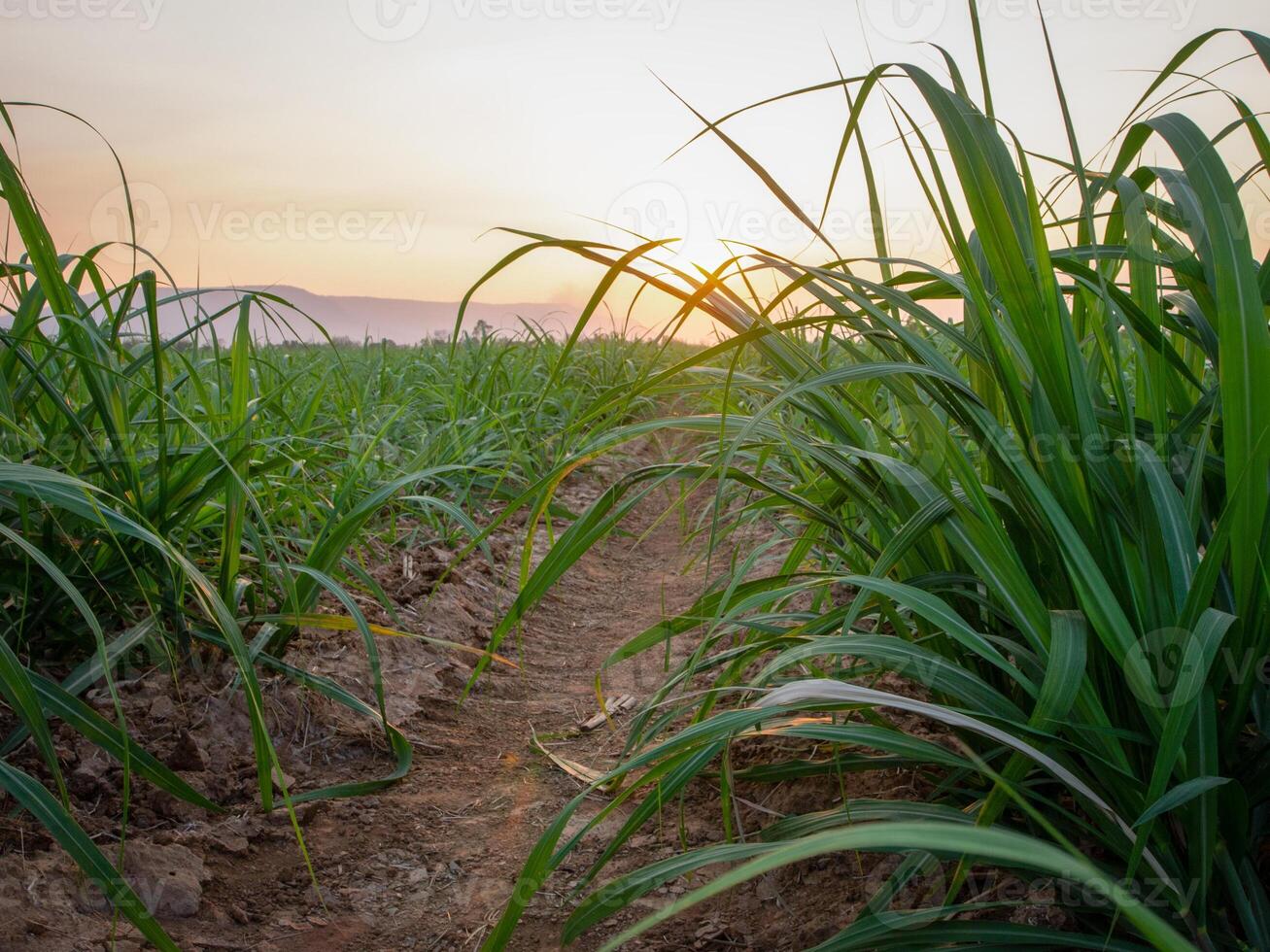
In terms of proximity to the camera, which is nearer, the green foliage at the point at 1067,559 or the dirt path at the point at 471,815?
the green foliage at the point at 1067,559

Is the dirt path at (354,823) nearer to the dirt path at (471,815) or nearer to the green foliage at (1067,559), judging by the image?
the dirt path at (471,815)

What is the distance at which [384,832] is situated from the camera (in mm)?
1402

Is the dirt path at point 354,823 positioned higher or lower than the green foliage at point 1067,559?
lower

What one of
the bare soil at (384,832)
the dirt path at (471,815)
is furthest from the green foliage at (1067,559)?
the dirt path at (471,815)

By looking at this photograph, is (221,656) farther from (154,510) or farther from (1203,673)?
(1203,673)

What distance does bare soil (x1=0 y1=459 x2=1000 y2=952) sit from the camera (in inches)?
43.9

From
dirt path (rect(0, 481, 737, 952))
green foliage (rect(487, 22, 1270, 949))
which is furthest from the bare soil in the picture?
green foliage (rect(487, 22, 1270, 949))

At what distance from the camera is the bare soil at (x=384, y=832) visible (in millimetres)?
1114

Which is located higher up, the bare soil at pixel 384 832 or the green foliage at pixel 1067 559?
the green foliage at pixel 1067 559

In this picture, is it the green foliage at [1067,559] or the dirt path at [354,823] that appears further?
the dirt path at [354,823]

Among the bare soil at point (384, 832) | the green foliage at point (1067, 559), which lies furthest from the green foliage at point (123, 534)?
the green foliage at point (1067, 559)

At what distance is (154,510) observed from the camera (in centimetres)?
149

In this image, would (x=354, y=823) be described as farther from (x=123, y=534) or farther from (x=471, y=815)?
(x=123, y=534)

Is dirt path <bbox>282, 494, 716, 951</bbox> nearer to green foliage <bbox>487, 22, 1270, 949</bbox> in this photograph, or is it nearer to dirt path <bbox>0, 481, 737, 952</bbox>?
dirt path <bbox>0, 481, 737, 952</bbox>
